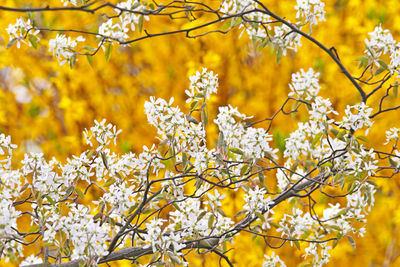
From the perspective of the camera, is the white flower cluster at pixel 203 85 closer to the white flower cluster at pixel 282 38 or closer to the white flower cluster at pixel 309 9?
the white flower cluster at pixel 282 38

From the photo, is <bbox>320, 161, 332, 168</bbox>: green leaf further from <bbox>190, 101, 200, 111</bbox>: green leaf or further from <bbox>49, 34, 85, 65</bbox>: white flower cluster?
<bbox>49, 34, 85, 65</bbox>: white flower cluster

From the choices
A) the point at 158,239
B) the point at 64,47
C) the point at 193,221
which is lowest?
the point at 158,239

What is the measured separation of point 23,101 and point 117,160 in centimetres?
311

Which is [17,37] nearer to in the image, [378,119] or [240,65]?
[240,65]

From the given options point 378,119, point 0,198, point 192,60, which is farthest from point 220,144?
point 378,119

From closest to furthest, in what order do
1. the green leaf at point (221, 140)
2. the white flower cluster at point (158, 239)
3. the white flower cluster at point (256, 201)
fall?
the white flower cluster at point (158, 239)
the green leaf at point (221, 140)
the white flower cluster at point (256, 201)

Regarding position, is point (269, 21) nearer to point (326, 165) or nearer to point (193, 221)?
point (326, 165)

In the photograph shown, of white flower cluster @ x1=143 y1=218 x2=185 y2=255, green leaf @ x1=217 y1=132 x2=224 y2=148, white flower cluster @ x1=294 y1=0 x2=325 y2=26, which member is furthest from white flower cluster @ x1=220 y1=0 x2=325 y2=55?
white flower cluster @ x1=143 y1=218 x2=185 y2=255

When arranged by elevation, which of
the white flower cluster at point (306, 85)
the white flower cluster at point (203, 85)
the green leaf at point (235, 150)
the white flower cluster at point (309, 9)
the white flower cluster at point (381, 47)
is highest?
the white flower cluster at point (309, 9)

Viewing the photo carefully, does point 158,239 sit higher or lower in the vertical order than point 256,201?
lower

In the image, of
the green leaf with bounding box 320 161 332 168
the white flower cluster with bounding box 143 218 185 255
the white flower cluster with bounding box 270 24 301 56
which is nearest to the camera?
the white flower cluster with bounding box 143 218 185 255

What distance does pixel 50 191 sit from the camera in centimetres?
224

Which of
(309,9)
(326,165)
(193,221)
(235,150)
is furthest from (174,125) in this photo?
(309,9)

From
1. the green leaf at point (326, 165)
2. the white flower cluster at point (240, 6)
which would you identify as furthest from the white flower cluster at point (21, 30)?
the green leaf at point (326, 165)
